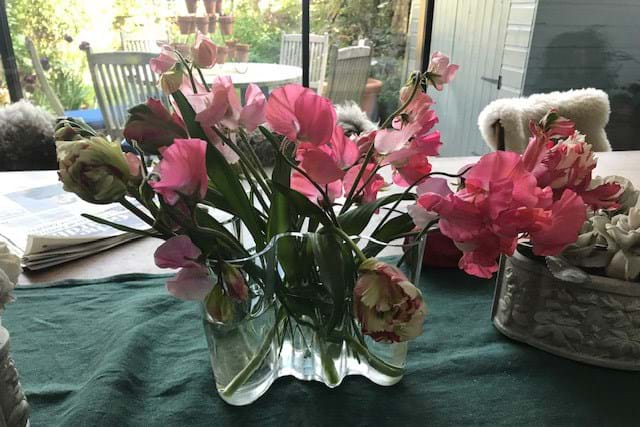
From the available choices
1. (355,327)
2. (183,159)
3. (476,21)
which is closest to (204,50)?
(183,159)

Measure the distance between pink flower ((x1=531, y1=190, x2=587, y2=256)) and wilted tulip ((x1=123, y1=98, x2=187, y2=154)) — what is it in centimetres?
28

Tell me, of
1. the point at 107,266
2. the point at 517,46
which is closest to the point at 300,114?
the point at 107,266

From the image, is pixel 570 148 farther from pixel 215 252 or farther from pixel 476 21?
pixel 476 21

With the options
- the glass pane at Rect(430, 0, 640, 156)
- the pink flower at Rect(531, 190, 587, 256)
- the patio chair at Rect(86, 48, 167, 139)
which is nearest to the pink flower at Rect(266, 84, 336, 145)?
the pink flower at Rect(531, 190, 587, 256)

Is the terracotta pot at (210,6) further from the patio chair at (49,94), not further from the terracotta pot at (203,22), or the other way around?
the patio chair at (49,94)

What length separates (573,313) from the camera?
56cm

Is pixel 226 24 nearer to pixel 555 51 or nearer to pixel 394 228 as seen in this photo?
pixel 555 51

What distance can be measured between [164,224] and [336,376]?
0.77ft

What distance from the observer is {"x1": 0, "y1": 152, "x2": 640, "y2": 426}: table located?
511 millimetres

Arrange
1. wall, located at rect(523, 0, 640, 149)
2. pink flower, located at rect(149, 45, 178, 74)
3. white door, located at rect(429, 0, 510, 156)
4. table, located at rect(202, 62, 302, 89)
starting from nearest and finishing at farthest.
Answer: pink flower, located at rect(149, 45, 178, 74) < table, located at rect(202, 62, 302, 89) < wall, located at rect(523, 0, 640, 149) < white door, located at rect(429, 0, 510, 156)

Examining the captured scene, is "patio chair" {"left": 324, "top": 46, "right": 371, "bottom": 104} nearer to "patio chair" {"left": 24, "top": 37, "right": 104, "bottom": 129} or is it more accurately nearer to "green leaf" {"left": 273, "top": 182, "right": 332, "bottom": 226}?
"patio chair" {"left": 24, "top": 37, "right": 104, "bottom": 129}

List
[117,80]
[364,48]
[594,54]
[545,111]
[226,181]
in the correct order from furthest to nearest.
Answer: [364,48]
[594,54]
[117,80]
[545,111]
[226,181]

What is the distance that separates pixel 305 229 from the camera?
50 cm

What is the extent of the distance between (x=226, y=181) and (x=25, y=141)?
142cm
